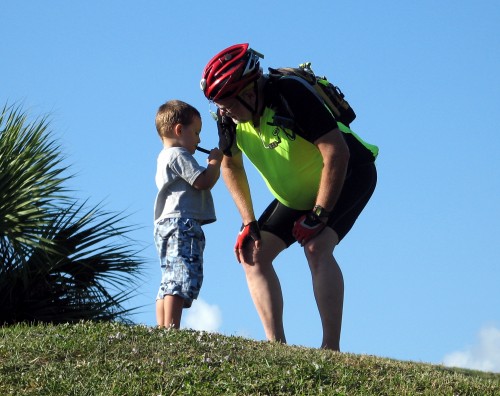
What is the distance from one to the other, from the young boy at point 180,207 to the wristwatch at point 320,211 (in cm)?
95

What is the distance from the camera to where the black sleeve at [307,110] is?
7867 millimetres

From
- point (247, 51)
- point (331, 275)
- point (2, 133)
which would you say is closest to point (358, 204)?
point (331, 275)

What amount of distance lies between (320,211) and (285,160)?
1.69 feet

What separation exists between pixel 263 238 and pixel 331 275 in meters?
0.69

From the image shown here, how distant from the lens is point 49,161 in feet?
44.0

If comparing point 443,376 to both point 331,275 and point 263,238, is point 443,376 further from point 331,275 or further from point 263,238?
point 263,238

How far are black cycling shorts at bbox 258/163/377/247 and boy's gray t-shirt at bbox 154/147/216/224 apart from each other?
1.59 feet

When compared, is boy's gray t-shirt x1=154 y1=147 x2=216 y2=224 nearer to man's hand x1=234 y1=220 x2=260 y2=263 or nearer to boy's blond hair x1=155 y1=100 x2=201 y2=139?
boy's blond hair x1=155 y1=100 x2=201 y2=139

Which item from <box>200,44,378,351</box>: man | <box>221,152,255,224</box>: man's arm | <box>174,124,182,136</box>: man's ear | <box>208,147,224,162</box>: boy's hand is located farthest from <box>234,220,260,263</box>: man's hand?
<box>174,124,182,136</box>: man's ear

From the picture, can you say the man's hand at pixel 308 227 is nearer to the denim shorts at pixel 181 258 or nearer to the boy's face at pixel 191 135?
the denim shorts at pixel 181 258

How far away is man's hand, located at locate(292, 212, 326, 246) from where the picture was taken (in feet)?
26.0

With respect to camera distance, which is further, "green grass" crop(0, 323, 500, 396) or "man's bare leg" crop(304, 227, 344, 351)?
"man's bare leg" crop(304, 227, 344, 351)

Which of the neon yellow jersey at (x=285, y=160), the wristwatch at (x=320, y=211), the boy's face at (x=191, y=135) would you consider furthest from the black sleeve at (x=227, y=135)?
the wristwatch at (x=320, y=211)

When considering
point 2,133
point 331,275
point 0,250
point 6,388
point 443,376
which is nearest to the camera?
point 6,388
